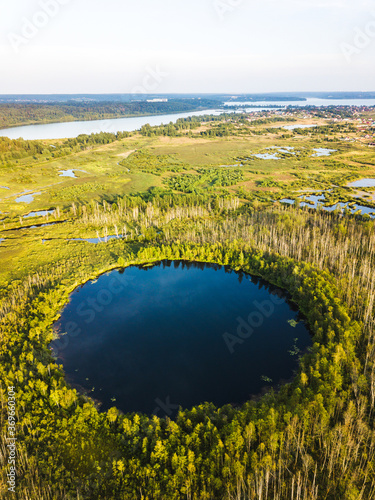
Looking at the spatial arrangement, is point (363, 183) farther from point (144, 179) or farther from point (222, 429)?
point (222, 429)

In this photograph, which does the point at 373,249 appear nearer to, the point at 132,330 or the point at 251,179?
the point at 132,330

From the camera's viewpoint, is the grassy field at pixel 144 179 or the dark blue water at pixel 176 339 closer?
the dark blue water at pixel 176 339

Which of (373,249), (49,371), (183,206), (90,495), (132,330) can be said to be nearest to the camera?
(90,495)

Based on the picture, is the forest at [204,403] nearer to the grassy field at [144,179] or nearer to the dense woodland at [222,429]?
the dense woodland at [222,429]

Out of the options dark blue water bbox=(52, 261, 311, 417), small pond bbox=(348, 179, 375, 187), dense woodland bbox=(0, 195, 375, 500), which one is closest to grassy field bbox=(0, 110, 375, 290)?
small pond bbox=(348, 179, 375, 187)

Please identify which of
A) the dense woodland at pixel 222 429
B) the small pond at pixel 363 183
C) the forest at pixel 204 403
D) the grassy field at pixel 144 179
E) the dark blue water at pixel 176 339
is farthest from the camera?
the small pond at pixel 363 183

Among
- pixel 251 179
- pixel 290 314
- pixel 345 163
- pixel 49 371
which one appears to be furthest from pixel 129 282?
pixel 345 163

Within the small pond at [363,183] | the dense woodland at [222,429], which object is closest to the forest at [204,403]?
the dense woodland at [222,429]
